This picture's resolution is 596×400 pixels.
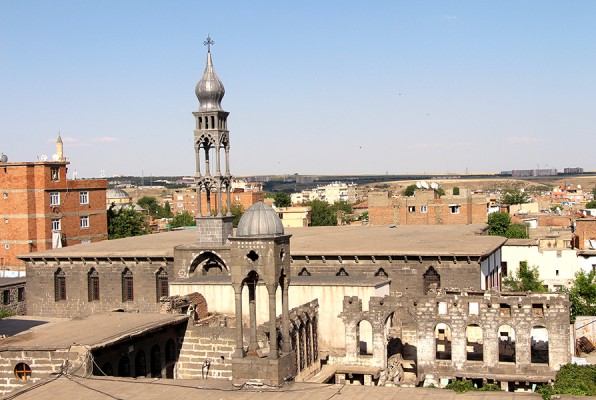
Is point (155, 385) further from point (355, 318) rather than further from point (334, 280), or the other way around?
point (334, 280)

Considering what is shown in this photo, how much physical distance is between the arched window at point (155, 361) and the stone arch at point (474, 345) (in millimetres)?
12501

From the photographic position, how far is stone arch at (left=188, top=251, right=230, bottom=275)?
43031 mm

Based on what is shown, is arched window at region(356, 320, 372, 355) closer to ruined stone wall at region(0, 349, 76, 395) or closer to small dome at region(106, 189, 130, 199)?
ruined stone wall at region(0, 349, 76, 395)

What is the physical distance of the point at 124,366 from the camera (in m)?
27.5

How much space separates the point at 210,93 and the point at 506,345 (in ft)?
66.7

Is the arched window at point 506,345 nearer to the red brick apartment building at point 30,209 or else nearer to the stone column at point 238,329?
the stone column at point 238,329

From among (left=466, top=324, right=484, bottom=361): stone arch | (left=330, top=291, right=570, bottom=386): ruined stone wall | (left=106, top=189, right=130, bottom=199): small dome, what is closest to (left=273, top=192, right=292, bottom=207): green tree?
(left=106, top=189, right=130, bottom=199): small dome

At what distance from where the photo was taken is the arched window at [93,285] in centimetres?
4744

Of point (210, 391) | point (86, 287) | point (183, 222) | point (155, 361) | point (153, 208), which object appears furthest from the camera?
point (153, 208)

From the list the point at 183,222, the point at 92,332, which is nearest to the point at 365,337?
the point at 92,332

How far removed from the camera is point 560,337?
100 feet

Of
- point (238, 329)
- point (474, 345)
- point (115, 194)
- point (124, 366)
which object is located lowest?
point (474, 345)

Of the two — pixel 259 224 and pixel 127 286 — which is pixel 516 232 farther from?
pixel 259 224

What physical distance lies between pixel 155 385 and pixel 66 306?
2703cm
